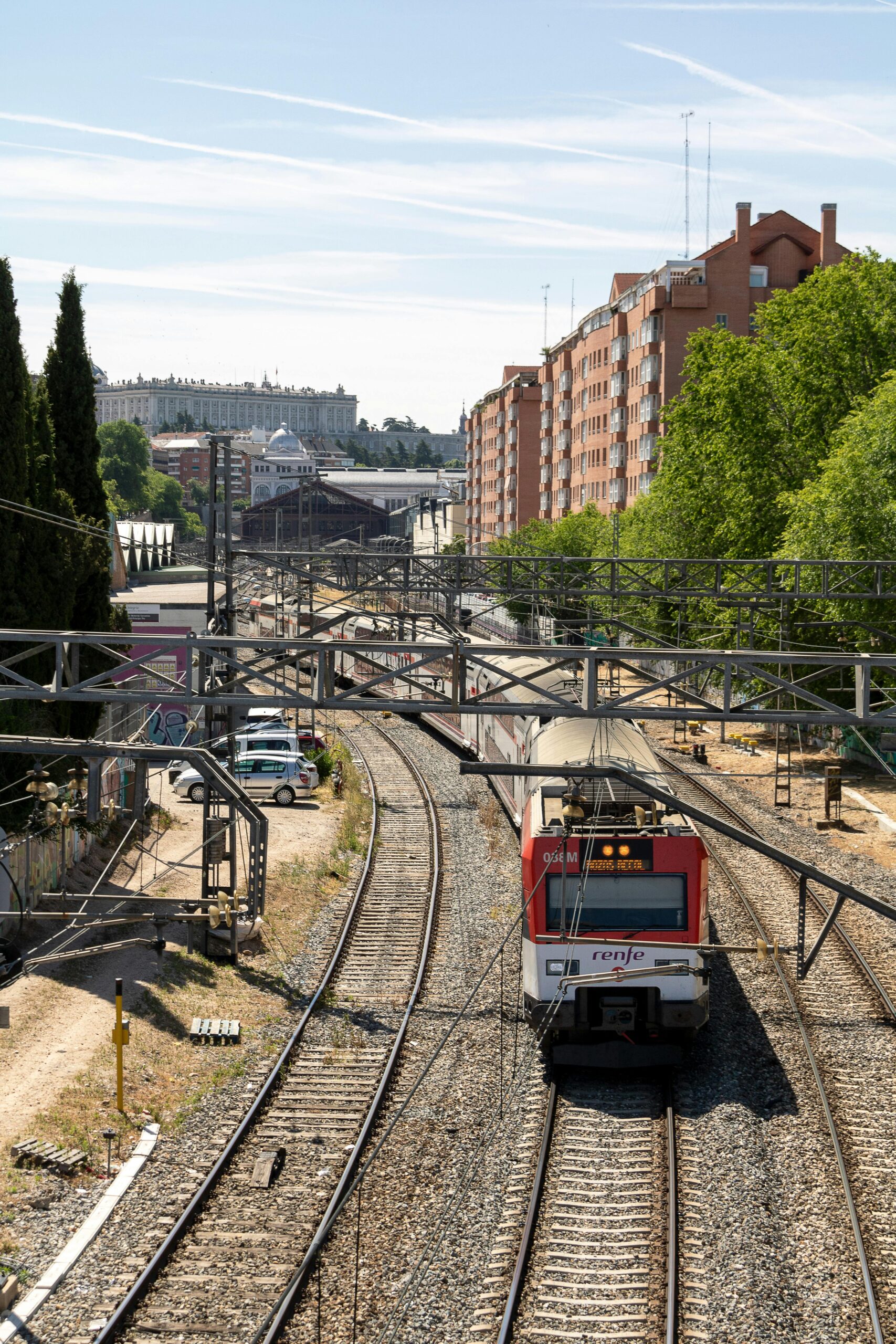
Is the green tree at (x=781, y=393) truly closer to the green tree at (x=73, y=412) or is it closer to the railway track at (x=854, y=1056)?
the railway track at (x=854, y=1056)

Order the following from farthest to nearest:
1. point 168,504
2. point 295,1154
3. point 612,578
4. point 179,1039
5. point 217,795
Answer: point 168,504 < point 612,578 < point 217,795 < point 179,1039 < point 295,1154

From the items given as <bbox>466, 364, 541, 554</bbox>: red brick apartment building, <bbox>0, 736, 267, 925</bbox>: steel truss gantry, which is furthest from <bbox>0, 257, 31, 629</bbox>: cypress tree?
<bbox>466, 364, 541, 554</bbox>: red brick apartment building

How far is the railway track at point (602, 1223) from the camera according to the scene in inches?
400

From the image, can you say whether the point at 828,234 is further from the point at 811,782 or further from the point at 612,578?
the point at 612,578

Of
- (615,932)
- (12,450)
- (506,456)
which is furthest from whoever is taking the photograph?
(506,456)

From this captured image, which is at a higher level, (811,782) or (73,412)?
(73,412)

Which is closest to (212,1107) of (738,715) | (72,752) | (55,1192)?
(55,1192)

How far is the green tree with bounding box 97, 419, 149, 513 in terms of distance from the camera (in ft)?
553

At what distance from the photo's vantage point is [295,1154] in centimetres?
1337

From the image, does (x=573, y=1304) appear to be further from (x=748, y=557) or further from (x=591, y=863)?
(x=748, y=557)

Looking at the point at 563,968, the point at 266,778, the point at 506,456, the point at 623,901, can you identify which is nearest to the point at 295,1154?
the point at 563,968

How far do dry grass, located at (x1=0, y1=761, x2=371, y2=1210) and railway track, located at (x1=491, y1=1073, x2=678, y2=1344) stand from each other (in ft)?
13.3

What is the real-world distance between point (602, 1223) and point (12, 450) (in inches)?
613

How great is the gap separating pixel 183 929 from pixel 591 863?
9025 millimetres
